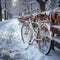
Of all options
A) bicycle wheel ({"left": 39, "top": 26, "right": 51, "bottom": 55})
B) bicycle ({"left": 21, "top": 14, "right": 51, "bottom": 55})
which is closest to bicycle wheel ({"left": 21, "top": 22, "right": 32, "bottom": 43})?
bicycle ({"left": 21, "top": 14, "right": 51, "bottom": 55})

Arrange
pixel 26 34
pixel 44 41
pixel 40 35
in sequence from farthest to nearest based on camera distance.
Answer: pixel 26 34, pixel 40 35, pixel 44 41

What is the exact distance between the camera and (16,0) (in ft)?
194

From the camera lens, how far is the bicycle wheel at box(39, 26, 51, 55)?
6689 millimetres

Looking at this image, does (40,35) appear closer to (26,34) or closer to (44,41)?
(44,41)

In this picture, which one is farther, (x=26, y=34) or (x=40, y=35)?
(x=26, y=34)

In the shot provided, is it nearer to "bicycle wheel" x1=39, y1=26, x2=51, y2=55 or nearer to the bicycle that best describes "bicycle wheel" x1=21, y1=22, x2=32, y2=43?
the bicycle

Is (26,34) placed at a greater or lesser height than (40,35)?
lesser

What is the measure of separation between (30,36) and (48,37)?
5.81 feet

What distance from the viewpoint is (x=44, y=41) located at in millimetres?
7102

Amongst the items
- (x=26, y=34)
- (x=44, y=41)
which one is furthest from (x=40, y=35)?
(x=26, y=34)

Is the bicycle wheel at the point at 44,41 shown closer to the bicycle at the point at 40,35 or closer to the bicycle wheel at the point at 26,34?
the bicycle at the point at 40,35

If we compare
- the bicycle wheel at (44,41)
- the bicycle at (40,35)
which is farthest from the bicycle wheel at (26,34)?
the bicycle wheel at (44,41)

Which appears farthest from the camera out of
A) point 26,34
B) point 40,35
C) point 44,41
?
point 26,34

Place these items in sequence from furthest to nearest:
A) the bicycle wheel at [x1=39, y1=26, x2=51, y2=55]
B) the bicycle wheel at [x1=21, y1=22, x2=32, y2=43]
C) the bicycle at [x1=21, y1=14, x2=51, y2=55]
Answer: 1. the bicycle wheel at [x1=21, y1=22, x2=32, y2=43]
2. the bicycle at [x1=21, y1=14, x2=51, y2=55]
3. the bicycle wheel at [x1=39, y1=26, x2=51, y2=55]
